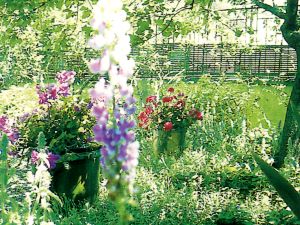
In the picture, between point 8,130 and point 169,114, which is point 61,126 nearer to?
point 8,130

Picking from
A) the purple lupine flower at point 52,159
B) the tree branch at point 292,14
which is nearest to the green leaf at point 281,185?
the purple lupine flower at point 52,159

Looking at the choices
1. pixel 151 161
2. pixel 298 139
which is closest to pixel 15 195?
pixel 151 161

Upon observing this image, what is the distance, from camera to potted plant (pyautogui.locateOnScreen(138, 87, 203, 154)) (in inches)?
217

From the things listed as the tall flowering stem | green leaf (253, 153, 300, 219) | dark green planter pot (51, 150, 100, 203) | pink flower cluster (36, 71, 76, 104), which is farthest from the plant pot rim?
the tall flowering stem

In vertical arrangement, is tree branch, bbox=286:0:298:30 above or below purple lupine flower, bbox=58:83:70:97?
above

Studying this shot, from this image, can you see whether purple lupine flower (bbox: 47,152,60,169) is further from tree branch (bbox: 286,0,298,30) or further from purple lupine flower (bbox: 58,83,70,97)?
tree branch (bbox: 286,0,298,30)

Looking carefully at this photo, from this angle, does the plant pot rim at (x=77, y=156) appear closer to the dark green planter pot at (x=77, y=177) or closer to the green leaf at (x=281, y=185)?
the dark green planter pot at (x=77, y=177)

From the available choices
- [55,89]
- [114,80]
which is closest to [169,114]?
[55,89]

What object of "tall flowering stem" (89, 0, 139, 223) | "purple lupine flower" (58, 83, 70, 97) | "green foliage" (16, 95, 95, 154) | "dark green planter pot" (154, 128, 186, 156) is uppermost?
"tall flowering stem" (89, 0, 139, 223)

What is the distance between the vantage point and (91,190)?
4078 millimetres

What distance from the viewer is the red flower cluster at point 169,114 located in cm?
555

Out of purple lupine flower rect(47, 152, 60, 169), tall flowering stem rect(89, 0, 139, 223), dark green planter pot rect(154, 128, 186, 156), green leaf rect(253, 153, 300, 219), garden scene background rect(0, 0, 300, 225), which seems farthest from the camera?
dark green planter pot rect(154, 128, 186, 156)

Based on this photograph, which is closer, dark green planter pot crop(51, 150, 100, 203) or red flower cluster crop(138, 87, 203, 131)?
dark green planter pot crop(51, 150, 100, 203)

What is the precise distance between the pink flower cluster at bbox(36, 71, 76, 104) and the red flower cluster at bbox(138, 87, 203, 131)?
5.04 feet
